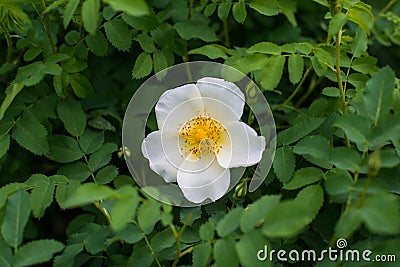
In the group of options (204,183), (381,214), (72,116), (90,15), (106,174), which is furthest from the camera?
(72,116)

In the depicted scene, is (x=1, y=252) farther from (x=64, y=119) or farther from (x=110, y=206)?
(x=64, y=119)

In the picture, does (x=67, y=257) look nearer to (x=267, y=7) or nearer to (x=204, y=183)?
(x=204, y=183)

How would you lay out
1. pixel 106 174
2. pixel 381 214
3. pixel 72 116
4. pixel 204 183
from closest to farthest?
pixel 381 214 < pixel 204 183 < pixel 106 174 < pixel 72 116

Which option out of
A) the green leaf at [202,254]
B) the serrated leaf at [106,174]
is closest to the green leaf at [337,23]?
the green leaf at [202,254]

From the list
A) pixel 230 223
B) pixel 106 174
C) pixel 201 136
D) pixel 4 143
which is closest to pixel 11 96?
pixel 4 143

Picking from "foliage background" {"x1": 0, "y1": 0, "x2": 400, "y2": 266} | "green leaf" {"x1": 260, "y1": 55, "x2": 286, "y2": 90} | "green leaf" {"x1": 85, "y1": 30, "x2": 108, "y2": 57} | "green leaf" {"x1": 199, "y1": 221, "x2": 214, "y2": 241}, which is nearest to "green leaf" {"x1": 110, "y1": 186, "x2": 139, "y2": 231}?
"foliage background" {"x1": 0, "y1": 0, "x2": 400, "y2": 266}

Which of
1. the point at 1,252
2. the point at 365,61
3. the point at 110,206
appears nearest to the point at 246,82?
the point at 365,61
